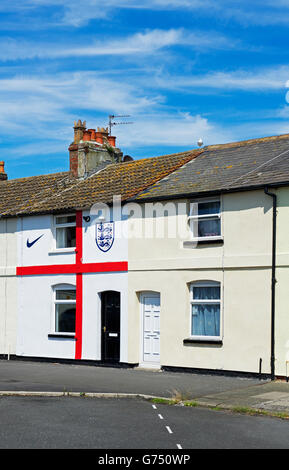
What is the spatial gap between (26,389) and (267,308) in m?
6.60

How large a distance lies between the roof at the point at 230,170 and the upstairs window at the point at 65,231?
318 centimetres

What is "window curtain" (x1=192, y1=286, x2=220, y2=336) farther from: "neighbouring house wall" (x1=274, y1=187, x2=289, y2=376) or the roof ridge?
the roof ridge

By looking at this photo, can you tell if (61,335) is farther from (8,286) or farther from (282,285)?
(282,285)

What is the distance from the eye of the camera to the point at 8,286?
25312 mm

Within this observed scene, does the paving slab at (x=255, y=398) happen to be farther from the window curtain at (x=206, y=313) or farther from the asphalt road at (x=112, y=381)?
the window curtain at (x=206, y=313)

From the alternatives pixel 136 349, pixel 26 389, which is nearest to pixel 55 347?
pixel 136 349

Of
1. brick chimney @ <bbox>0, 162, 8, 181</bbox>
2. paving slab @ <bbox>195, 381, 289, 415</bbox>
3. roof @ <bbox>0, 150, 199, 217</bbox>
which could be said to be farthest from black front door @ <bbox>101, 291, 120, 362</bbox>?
brick chimney @ <bbox>0, 162, 8, 181</bbox>

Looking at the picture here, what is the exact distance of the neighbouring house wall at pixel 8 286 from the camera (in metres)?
25.0

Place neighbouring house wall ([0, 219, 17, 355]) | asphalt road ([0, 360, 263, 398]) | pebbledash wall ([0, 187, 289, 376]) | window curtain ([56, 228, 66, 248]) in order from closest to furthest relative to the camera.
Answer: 1. asphalt road ([0, 360, 263, 398])
2. pebbledash wall ([0, 187, 289, 376])
3. window curtain ([56, 228, 66, 248])
4. neighbouring house wall ([0, 219, 17, 355])

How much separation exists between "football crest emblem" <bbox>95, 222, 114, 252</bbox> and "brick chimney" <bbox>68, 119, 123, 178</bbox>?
4.53 meters

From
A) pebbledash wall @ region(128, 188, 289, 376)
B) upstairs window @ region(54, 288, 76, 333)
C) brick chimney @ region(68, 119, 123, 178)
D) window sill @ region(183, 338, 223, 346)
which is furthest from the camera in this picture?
brick chimney @ region(68, 119, 123, 178)

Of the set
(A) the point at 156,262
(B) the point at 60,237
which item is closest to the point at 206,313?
(A) the point at 156,262

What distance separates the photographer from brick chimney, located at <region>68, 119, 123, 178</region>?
26.6 m

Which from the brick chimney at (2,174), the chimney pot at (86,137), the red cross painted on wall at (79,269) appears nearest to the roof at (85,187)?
the red cross painted on wall at (79,269)
